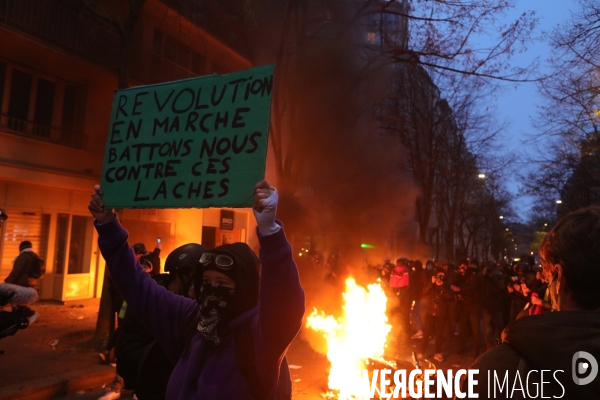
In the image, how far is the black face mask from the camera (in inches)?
73.5

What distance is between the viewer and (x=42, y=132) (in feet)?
36.4

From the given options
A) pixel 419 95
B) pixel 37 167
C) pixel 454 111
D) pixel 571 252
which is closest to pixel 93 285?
pixel 37 167

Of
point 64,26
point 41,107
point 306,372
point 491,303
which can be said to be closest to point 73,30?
point 64,26

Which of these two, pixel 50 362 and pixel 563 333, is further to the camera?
pixel 50 362

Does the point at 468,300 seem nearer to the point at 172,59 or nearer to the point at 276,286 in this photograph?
the point at 276,286

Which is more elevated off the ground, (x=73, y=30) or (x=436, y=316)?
(x=73, y=30)

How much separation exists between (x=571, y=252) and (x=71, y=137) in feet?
41.1

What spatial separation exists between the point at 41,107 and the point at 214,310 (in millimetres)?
11436

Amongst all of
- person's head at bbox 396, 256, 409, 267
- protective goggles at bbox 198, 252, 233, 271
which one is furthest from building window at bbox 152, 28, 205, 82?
protective goggles at bbox 198, 252, 233, 271

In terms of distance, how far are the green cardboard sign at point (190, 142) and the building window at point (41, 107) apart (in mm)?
9297

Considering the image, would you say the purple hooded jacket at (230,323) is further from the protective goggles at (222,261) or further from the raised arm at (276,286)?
the protective goggles at (222,261)

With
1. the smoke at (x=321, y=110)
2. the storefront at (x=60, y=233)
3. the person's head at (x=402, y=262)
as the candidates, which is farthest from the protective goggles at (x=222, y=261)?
the person's head at (x=402, y=262)

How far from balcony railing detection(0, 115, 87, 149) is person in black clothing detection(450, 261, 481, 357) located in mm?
9918

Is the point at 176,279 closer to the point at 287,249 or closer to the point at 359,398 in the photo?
the point at 287,249
